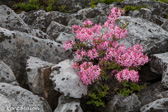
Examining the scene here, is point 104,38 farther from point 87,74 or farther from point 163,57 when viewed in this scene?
point 163,57

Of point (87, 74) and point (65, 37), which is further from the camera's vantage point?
point (65, 37)

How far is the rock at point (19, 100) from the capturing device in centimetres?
444

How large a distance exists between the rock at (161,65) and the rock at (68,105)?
2.33m

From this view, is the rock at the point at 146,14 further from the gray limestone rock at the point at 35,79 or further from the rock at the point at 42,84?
the gray limestone rock at the point at 35,79

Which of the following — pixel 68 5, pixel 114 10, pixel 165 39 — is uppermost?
pixel 114 10

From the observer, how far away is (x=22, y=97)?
4719 mm

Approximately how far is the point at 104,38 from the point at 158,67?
1.83 m

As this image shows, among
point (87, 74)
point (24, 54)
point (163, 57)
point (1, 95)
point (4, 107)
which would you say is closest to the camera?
point (4, 107)

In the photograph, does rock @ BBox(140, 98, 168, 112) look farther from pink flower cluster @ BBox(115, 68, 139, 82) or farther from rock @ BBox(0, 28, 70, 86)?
rock @ BBox(0, 28, 70, 86)

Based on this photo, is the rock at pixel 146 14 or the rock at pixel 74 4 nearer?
the rock at pixel 146 14

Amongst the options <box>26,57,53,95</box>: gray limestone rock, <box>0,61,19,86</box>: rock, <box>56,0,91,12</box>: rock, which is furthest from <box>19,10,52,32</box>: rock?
<box>0,61,19,86</box>: rock

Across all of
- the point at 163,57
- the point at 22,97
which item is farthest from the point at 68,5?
the point at 22,97

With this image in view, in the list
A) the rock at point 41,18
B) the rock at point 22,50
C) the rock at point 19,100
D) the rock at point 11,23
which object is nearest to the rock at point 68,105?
the rock at point 19,100

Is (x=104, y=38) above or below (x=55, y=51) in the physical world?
above
